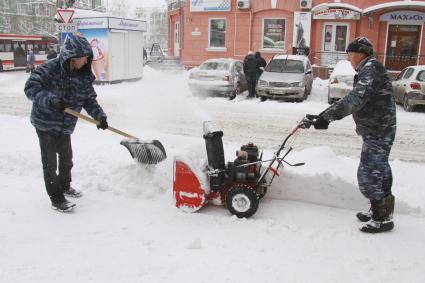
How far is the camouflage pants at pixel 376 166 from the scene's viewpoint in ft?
13.7

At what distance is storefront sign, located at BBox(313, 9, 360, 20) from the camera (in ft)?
72.2

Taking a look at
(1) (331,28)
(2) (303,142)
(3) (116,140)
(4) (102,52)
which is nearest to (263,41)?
(1) (331,28)

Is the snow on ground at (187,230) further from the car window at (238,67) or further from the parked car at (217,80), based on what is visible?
the car window at (238,67)

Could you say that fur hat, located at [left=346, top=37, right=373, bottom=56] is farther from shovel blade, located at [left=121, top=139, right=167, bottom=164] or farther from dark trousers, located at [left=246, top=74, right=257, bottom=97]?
dark trousers, located at [left=246, top=74, right=257, bottom=97]

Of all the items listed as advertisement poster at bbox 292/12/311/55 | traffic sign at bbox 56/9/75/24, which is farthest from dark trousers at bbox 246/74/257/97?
advertisement poster at bbox 292/12/311/55

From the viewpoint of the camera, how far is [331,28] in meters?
23.0

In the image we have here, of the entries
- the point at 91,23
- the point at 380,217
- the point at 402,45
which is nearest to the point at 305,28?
the point at 402,45

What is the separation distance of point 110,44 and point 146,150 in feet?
49.5

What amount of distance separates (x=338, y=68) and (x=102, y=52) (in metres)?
10.1

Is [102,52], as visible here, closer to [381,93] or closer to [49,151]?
[49,151]

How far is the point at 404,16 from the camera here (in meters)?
21.7

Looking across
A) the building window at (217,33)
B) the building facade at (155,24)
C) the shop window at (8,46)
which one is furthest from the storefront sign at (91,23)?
the building facade at (155,24)

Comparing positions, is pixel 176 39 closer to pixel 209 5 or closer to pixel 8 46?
pixel 209 5

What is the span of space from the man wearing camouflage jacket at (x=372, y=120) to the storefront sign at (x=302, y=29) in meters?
19.5
